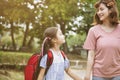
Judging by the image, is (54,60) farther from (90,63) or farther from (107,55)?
(107,55)

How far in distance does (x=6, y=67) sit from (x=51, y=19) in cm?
267

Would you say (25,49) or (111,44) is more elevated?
(111,44)

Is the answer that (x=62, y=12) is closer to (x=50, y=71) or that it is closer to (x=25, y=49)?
(x=25, y=49)

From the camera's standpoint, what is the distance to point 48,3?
1009 centimetres

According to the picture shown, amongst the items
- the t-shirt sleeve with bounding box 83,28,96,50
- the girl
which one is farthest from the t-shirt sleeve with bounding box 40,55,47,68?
the t-shirt sleeve with bounding box 83,28,96,50

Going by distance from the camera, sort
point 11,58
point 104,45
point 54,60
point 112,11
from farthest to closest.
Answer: point 11,58 → point 54,60 → point 112,11 → point 104,45

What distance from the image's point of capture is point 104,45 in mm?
2434

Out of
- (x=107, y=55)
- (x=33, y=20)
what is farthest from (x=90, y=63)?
(x=33, y=20)

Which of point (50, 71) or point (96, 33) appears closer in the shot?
point (96, 33)

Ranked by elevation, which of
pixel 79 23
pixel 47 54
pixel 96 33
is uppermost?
pixel 96 33

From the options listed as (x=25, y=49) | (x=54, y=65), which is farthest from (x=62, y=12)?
(x=54, y=65)

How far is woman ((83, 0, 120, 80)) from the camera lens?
7.99 ft

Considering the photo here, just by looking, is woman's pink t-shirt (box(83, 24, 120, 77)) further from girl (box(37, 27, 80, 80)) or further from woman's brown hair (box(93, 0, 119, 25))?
girl (box(37, 27, 80, 80))

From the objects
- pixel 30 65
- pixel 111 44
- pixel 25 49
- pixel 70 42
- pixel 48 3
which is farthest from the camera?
pixel 70 42
